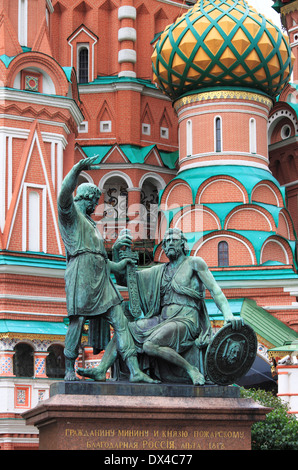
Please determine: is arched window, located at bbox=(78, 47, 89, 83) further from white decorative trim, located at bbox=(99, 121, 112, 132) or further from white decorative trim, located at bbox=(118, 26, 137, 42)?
white decorative trim, located at bbox=(99, 121, 112, 132)

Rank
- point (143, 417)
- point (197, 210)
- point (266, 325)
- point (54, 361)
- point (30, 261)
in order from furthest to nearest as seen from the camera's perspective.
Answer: point (197, 210) < point (266, 325) < point (30, 261) < point (54, 361) < point (143, 417)

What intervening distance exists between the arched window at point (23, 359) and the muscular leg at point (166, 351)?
524 inches

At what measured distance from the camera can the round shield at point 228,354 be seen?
1176 centimetres

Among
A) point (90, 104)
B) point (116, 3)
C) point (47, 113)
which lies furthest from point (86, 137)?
point (47, 113)

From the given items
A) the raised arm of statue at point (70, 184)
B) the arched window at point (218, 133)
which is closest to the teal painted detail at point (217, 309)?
the arched window at point (218, 133)

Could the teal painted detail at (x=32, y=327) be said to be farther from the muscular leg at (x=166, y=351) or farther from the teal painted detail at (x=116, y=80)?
the muscular leg at (x=166, y=351)

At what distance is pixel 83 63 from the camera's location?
35.0 m

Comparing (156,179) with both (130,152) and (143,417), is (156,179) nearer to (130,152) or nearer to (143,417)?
(130,152)

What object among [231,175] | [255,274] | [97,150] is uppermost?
[97,150]

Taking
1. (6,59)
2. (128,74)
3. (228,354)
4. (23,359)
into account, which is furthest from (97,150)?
(228,354)

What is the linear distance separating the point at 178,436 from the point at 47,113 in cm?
1685

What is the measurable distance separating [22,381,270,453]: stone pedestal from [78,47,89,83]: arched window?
2421 centimetres

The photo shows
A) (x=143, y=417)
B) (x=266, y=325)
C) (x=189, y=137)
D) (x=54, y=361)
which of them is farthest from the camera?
(x=189, y=137)

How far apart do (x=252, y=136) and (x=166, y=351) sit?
2001 centimetres
